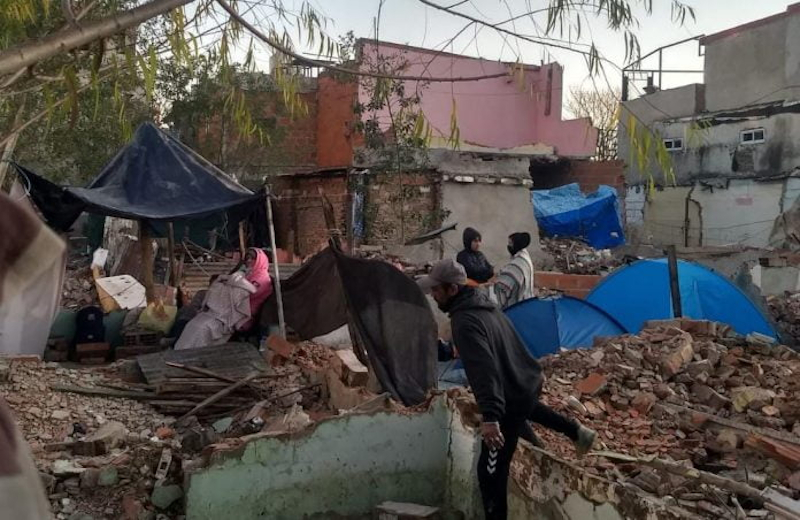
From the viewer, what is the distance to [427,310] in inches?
274

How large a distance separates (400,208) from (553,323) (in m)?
8.71

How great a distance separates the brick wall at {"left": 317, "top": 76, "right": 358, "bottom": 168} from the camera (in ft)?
75.4

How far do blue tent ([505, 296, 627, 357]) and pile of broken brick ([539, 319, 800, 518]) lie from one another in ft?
3.03

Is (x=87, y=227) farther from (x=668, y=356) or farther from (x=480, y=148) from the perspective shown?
(x=668, y=356)

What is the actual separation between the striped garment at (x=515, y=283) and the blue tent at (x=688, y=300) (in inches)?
65.4

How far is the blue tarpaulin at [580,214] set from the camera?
69.7ft

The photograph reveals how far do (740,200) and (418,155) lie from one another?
12344 millimetres

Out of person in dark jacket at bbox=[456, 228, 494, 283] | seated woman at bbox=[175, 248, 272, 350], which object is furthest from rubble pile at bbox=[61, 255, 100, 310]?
person in dark jacket at bbox=[456, 228, 494, 283]

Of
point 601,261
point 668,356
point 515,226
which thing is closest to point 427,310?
point 668,356

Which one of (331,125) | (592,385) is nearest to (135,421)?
(592,385)

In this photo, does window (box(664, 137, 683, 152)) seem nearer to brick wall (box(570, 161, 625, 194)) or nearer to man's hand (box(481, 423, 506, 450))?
brick wall (box(570, 161, 625, 194))

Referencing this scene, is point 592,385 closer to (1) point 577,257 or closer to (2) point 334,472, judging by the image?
(2) point 334,472

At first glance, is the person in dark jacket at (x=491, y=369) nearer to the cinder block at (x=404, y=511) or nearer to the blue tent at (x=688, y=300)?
the cinder block at (x=404, y=511)

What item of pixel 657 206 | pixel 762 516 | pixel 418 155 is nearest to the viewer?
pixel 762 516
